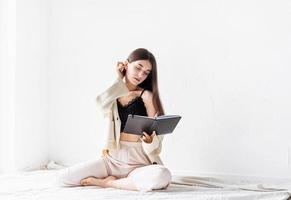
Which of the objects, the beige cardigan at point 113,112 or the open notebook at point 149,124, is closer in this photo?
the open notebook at point 149,124

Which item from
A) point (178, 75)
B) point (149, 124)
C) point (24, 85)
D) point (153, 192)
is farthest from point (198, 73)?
point (24, 85)

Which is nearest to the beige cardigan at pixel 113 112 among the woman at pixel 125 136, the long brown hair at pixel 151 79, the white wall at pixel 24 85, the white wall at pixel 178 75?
the woman at pixel 125 136

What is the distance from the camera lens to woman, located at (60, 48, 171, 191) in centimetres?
A: 183

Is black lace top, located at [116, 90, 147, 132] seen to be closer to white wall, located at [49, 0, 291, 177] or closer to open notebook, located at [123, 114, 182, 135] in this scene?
open notebook, located at [123, 114, 182, 135]

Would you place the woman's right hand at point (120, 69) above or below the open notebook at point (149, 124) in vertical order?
above

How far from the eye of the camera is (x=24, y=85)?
234cm

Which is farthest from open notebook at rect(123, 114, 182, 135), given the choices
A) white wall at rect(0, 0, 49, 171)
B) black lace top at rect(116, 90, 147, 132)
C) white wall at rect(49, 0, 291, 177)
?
white wall at rect(0, 0, 49, 171)

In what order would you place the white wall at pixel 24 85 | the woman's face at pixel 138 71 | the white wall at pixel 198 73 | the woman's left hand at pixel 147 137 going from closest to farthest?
the woman's left hand at pixel 147 137 < the woman's face at pixel 138 71 < the white wall at pixel 198 73 < the white wall at pixel 24 85

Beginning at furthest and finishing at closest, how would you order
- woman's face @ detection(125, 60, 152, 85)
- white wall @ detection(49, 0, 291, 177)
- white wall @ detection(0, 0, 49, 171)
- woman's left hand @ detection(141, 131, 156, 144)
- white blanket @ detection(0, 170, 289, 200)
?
white wall @ detection(0, 0, 49, 171), white wall @ detection(49, 0, 291, 177), woman's face @ detection(125, 60, 152, 85), woman's left hand @ detection(141, 131, 156, 144), white blanket @ detection(0, 170, 289, 200)

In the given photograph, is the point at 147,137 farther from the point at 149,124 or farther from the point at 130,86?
the point at 130,86

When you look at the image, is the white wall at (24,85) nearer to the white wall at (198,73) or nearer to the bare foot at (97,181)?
the white wall at (198,73)

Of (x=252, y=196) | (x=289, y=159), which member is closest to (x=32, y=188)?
(x=252, y=196)

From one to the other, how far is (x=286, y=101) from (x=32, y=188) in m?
1.19

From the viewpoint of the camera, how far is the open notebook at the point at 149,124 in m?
1.71
